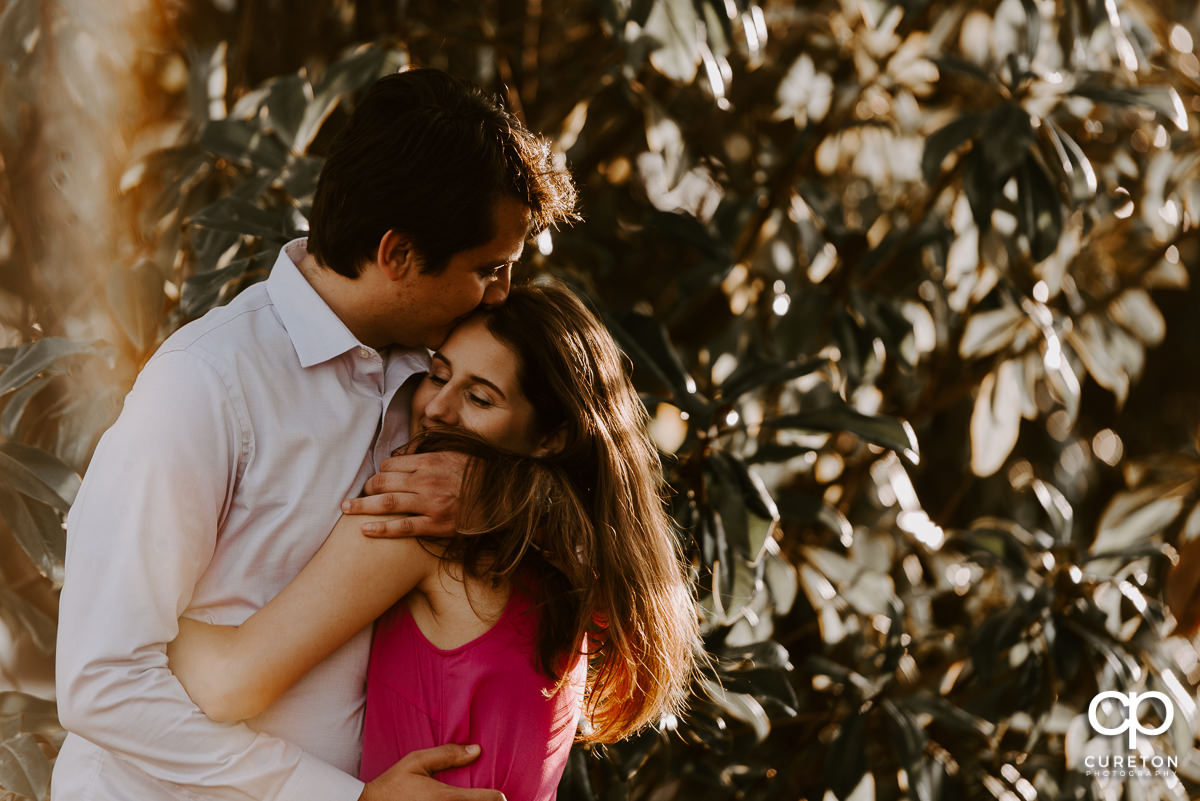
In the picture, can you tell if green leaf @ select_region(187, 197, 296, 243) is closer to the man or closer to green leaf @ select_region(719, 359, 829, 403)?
the man

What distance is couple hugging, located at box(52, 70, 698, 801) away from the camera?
38.6 inches

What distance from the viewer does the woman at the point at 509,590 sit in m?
1.04

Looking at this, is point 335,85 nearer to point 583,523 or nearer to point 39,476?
point 39,476

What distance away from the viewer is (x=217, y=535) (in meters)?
1.05

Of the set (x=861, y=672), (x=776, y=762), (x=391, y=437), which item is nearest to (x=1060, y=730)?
(x=861, y=672)

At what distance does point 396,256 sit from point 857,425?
0.76 m

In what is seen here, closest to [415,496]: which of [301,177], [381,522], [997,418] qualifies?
[381,522]

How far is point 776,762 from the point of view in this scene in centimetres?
201

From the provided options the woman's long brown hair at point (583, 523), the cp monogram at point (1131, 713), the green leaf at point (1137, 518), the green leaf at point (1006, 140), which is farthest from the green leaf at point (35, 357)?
the green leaf at point (1137, 518)

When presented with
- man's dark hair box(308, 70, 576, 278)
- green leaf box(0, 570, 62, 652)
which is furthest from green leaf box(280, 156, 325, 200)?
green leaf box(0, 570, 62, 652)

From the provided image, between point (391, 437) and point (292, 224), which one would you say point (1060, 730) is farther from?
point (292, 224)

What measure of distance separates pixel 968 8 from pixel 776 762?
166cm

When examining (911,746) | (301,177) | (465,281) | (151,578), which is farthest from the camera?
(911,746)

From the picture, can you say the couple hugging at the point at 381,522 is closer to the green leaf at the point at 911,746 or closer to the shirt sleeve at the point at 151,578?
the shirt sleeve at the point at 151,578
